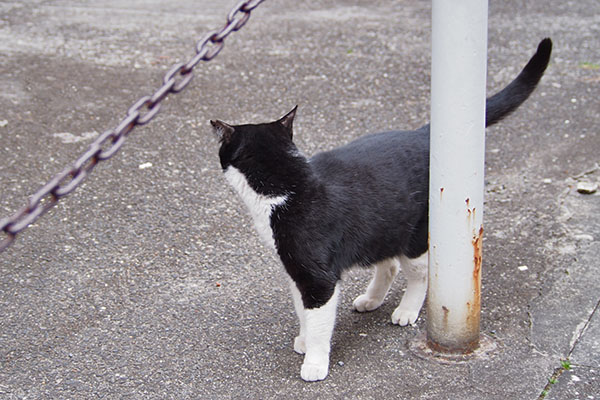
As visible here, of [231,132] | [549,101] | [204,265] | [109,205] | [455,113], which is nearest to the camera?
[455,113]

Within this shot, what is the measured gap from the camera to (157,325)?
3.18 meters

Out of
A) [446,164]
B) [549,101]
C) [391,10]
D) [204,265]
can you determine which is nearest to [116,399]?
[204,265]

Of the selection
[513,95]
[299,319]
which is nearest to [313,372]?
[299,319]

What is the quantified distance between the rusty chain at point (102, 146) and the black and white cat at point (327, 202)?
90cm

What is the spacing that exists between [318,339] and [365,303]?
21.3 inches

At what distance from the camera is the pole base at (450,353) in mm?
2893

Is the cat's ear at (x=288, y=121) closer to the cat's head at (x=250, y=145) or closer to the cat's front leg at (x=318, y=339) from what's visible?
the cat's head at (x=250, y=145)

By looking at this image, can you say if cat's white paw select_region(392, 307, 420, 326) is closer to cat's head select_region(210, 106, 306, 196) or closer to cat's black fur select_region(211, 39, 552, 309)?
cat's black fur select_region(211, 39, 552, 309)

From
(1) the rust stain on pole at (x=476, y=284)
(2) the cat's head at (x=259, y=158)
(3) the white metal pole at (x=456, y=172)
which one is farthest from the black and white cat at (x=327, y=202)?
(1) the rust stain on pole at (x=476, y=284)

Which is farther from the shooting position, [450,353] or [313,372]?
[450,353]

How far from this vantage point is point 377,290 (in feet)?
10.8

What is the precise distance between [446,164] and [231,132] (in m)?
0.81

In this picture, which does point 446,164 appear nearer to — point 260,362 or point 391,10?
point 260,362

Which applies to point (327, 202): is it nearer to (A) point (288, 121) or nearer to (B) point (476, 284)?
(A) point (288, 121)
